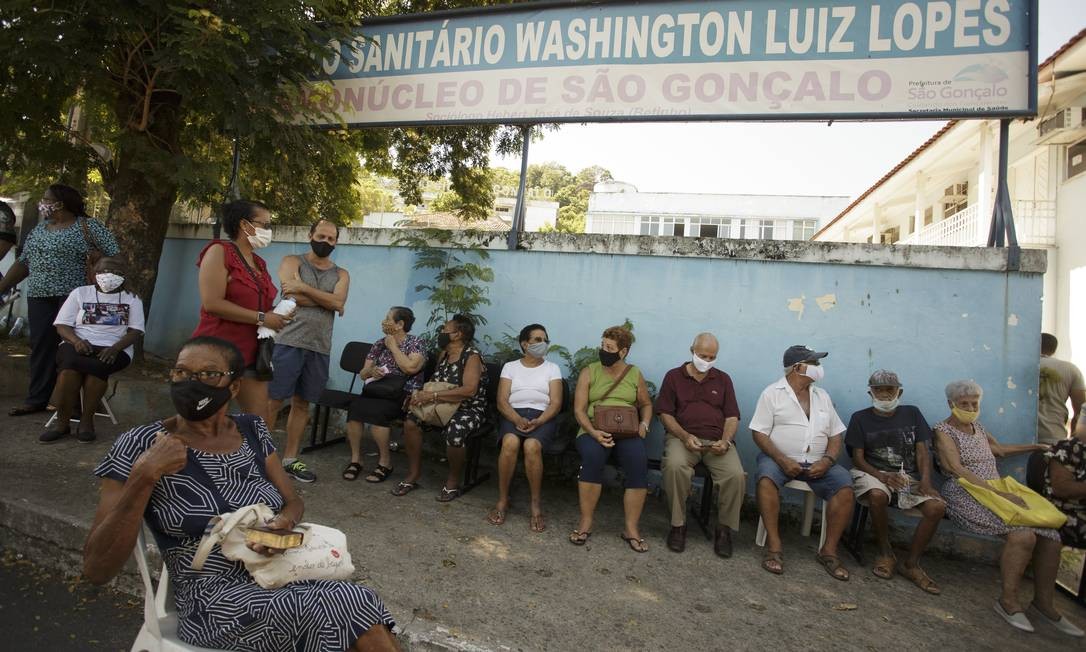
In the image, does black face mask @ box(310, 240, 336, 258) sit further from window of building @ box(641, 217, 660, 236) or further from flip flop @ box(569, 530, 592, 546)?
window of building @ box(641, 217, 660, 236)

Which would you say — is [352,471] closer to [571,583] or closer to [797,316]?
[571,583]

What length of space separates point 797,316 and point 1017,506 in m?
1.85

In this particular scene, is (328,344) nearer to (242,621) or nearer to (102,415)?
(102,415)

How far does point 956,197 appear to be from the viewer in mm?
15289

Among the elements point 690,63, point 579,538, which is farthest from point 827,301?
point 579,538

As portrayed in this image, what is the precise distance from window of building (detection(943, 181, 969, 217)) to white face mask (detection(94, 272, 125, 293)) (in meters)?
17.1

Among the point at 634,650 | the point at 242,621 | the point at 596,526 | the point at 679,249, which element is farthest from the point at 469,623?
the point at 679,249

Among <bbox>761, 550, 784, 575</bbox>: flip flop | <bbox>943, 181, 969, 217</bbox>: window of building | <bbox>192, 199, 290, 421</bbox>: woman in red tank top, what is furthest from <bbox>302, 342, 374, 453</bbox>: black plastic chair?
<bbox>943, 181, 969, 217</bbox>: window of building

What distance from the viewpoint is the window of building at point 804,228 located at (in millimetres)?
26223

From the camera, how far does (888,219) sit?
19.2 metres

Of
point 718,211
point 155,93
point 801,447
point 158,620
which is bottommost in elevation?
point 158,620

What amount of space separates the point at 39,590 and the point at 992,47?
271 inches

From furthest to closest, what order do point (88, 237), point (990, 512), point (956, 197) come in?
point (956, 197), point (88, 237), point (990, 512)

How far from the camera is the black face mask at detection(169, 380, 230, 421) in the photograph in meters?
2.00
